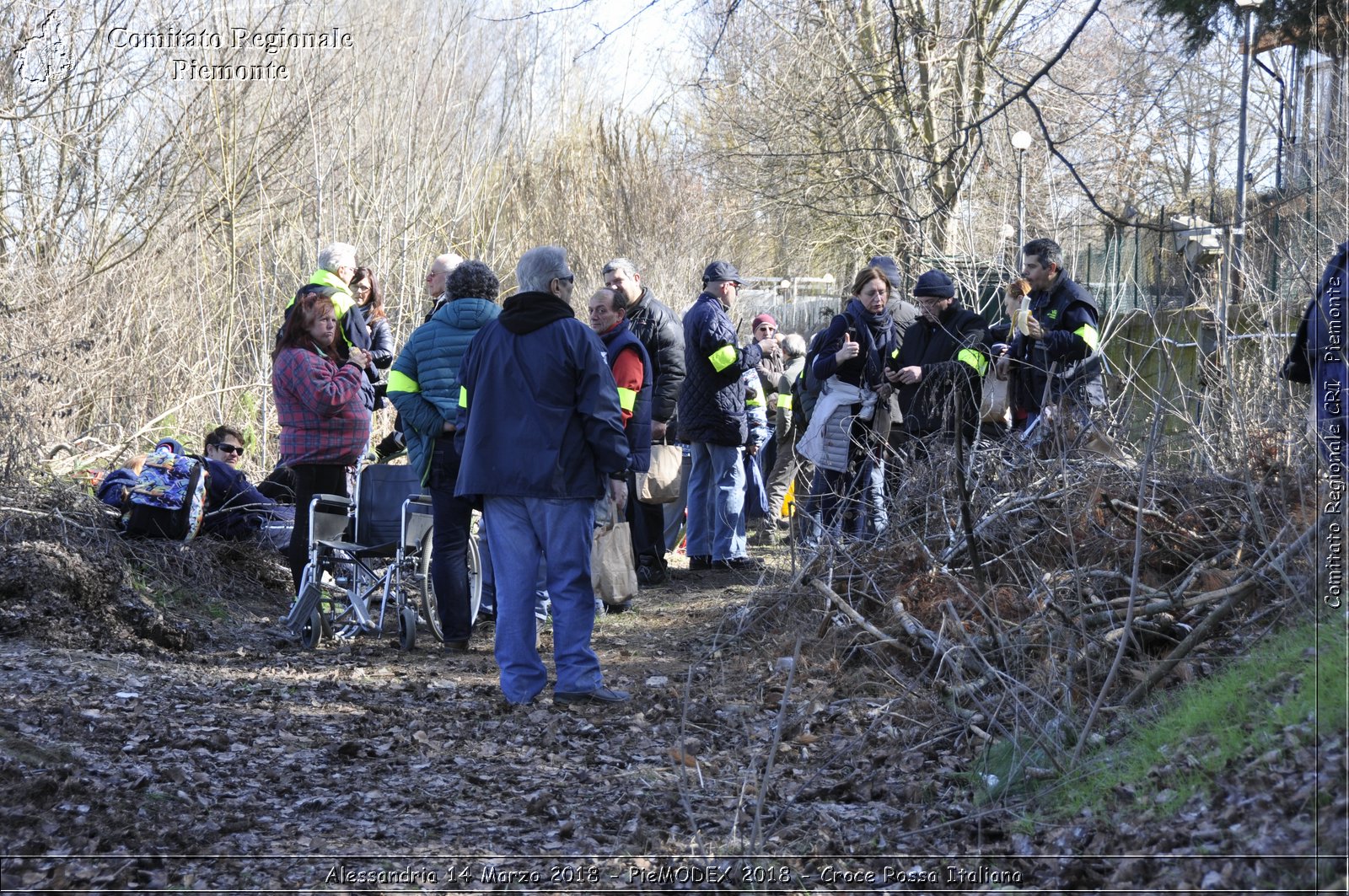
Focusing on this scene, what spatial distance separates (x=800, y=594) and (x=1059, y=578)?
1.70 meters

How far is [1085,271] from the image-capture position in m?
20.8

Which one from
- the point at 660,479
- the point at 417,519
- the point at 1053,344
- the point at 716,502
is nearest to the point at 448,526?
the point at 417,519

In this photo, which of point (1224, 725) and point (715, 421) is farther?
point (715, 421)

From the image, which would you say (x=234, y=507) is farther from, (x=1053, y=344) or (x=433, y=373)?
(x=1053, y=344)

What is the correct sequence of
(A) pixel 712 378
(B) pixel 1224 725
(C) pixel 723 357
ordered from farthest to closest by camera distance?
(A) pixel 712 378, (C) pixel 723 357, (B) pixel 1224 725

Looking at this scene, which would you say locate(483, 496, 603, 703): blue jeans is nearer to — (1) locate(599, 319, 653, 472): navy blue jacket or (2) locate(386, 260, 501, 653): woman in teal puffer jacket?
(2) locate(386, 260, 501, 653): woman in teal puffer jacket

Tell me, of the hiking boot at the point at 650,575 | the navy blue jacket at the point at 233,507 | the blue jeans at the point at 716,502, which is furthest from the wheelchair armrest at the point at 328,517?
the blue jeans at the point at 716,502

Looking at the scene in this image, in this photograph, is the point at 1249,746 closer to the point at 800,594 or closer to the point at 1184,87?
the point at 800,594

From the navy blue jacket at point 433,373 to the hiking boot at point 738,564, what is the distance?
3517 mm

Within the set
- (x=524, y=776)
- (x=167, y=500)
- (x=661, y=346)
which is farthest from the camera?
(x=661, y=346)

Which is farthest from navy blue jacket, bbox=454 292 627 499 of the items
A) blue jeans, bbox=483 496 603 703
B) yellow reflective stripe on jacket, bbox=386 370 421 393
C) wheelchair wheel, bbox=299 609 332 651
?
→ wheelchair wheel, bbox=299 609 332 651

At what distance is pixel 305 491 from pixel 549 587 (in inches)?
101

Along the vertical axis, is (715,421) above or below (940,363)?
below

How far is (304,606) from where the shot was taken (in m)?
7.36
